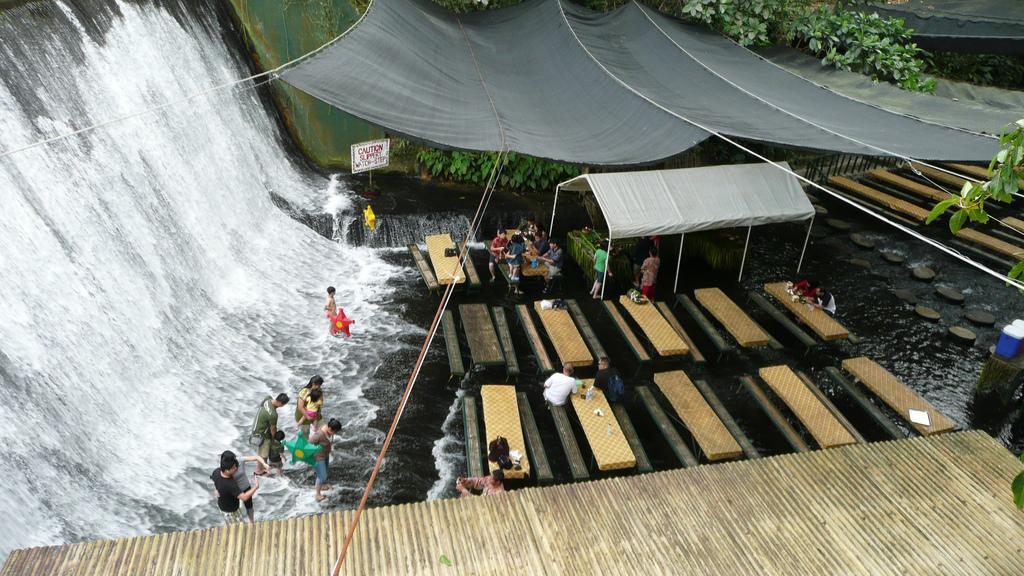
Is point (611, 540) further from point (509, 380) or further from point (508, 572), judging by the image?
point (509, 380)

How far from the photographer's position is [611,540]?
5.64m

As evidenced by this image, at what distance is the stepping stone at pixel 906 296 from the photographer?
12500mm

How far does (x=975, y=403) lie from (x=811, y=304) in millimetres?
2739

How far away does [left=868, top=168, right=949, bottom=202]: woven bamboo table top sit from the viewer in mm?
15969

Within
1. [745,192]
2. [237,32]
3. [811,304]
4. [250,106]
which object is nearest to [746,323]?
[811,304]

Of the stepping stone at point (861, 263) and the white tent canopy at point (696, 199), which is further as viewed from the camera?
the stepping stone at point (861, 263)

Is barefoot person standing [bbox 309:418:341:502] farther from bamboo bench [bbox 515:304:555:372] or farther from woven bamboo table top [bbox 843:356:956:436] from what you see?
woven bamboo table top [bbox 843:356:956:436]

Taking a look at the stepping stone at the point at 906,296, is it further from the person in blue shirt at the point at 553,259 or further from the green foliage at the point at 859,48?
the person in blue shirt at the point at 553,259

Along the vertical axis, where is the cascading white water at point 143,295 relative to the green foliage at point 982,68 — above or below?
above

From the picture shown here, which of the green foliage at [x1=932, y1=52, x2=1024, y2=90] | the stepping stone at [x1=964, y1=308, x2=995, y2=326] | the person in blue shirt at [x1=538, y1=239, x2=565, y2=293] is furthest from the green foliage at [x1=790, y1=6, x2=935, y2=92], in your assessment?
the person in blue shirt at [x1=538, y1=239, x2=565, y2=293]

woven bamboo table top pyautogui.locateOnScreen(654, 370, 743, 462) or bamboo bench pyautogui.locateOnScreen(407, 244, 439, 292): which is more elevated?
bamboo bench pyautogui.locateOnScreen(407, 244, 439, 292)

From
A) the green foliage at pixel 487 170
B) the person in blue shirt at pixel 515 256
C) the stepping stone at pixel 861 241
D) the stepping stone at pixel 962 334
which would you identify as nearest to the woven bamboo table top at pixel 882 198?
the stepping stone at pixel 861 241

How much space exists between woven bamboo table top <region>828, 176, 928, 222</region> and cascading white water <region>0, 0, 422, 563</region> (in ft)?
36.9

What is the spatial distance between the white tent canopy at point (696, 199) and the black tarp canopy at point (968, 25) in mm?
11315
